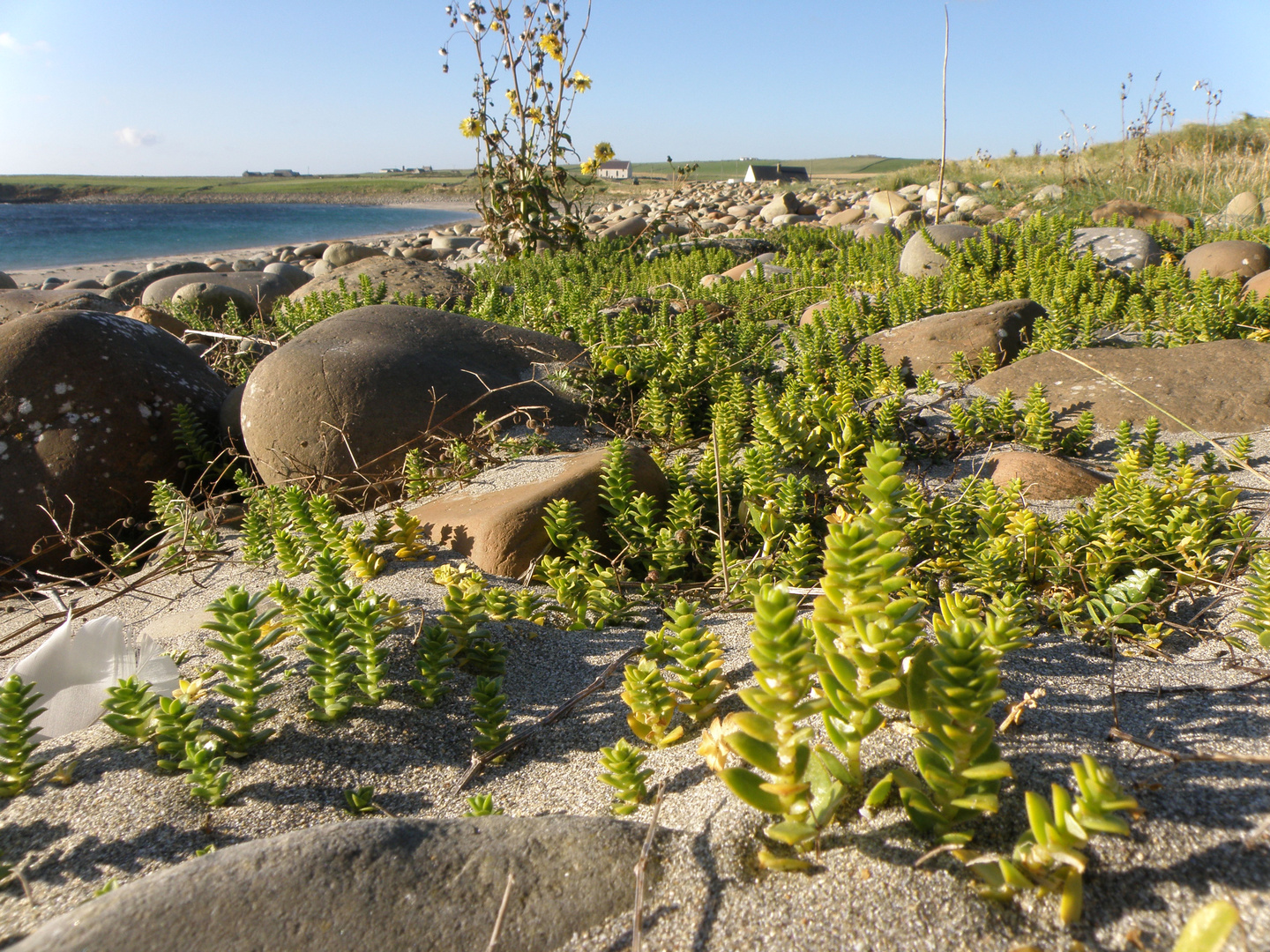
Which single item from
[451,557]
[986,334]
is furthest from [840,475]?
[986,334]

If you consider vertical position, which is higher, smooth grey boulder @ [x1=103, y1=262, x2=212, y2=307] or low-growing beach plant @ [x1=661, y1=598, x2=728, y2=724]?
smooth grey boulder @ [x1=103, y1=262, x2=212, y2=307]

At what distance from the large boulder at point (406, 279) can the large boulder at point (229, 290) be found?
56 centimetres

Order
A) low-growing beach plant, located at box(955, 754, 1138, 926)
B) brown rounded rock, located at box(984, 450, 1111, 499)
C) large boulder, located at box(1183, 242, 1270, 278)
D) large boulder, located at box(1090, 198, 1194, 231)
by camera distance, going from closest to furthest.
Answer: low-growing beach plant, located at box(955, 754, 1138, 926), brown rounded rock, located at box(984, 450, 1111, 499), large boulder, located at box(1183, 242, 1270, 278), large boulder, located at box(1090, 198, 1194, 231)

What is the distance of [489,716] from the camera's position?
172cm

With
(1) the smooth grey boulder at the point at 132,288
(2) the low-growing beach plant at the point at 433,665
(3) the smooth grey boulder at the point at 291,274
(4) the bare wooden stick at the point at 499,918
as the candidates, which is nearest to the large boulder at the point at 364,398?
(2) the low-growing beach plant at the point at 433,665

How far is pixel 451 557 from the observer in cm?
286

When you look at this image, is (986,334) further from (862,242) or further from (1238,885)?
(862,242)

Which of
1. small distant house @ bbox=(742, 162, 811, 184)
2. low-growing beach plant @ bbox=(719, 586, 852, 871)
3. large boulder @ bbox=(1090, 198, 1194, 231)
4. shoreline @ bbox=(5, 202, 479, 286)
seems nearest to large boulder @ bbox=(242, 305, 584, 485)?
low-growing beach plant @ bbox=(719, 586, 852, 871)

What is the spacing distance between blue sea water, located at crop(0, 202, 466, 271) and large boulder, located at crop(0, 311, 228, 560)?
86.1 feet

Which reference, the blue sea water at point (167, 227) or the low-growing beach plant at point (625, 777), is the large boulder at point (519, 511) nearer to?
the low-growing beach plant at point (625, 777)

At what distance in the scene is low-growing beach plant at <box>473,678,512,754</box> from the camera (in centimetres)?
170

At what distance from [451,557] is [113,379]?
8.00 ft

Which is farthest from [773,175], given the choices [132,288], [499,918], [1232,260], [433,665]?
[499,918]

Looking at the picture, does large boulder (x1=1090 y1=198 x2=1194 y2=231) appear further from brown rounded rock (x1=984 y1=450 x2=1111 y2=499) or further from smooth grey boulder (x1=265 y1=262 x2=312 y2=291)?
smooth grey boulder (x1=265 y1=262 x2=312 y2=291)
